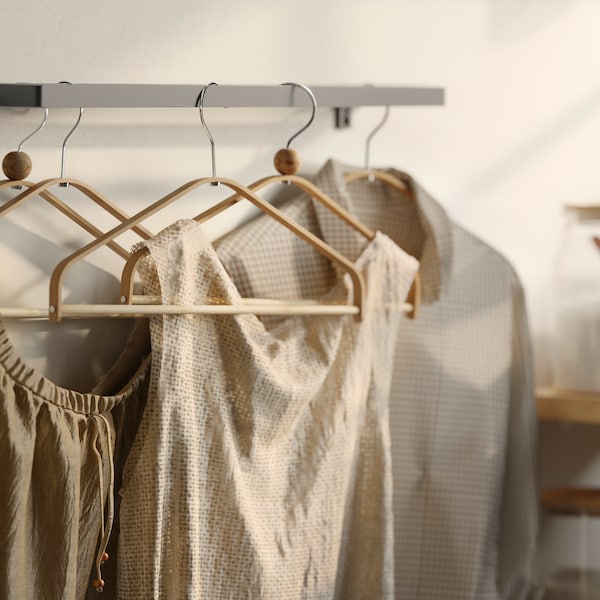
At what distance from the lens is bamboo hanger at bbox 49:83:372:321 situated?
3.67 feet

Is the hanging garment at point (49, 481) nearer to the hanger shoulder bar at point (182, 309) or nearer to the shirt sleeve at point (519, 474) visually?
the hanger shoulder bar at point (182, 309)

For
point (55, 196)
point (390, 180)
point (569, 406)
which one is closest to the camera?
point (55, 196)

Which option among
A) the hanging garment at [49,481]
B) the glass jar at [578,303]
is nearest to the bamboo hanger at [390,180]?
the glass jar at [578,303]

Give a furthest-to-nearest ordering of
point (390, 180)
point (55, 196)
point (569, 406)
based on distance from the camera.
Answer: point (569, 406) → point (390, 180) → point (55, 196)

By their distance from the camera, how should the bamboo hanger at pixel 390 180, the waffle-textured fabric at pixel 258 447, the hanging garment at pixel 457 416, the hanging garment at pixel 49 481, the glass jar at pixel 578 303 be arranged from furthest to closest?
the glass jar at pixel 578 303 → the hanging garment at pixel 457 416 → the bamboo hanger at pixel 390 180 → the waffle-textured fabric at pixel 258 447 → the hanging garment at pixel 49 481

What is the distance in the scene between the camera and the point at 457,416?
1553mm

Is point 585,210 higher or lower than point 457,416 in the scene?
higher

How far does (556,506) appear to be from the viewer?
171cm

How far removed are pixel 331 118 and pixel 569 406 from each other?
592 mm

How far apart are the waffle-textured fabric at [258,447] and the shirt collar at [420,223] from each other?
0.07 metres

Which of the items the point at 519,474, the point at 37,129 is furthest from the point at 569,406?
the point at 37,129

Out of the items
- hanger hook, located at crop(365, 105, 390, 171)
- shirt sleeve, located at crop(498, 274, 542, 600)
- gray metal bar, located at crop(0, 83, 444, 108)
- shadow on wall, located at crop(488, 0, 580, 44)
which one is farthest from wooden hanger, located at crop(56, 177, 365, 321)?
shadow on wall, located at crop(488, 0, 580, 44)

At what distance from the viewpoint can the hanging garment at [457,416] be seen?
4.96 ft

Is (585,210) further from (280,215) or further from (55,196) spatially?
(55,196)
